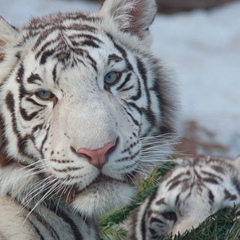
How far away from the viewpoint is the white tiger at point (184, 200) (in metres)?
3.11

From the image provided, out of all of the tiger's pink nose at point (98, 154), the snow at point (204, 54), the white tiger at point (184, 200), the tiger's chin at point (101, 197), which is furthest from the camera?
the snow at point (204, 54)

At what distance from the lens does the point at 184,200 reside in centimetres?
315

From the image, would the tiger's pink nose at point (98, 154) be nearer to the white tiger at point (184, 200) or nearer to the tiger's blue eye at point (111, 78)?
the tiger's blue eye at point (111, 78)

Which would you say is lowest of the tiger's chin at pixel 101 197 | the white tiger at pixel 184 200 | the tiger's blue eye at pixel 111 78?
the white tiger at pixel 184 200

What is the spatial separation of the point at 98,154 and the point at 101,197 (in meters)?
Result: 0.17

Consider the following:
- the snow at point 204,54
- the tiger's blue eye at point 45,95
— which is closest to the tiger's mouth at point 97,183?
the tiger's blue eye at point 45,95

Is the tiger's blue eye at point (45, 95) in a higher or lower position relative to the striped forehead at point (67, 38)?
lower

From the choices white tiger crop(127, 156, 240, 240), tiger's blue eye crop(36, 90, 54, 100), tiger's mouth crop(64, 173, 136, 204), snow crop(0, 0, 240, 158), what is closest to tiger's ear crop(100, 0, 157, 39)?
tiger's blue eye crop(36, 90, 54, 100)

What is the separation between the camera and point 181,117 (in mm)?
2812

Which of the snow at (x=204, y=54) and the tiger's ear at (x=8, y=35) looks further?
the snow at (x=204, y=54)

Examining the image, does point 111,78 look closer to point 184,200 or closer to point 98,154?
point 98,154

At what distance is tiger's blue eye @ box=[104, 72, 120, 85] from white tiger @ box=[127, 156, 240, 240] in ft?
2.35

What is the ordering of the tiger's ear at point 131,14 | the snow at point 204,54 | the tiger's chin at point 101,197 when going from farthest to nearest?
the snow at point 204,54 → the tiger's ear at point 131,14 → the tiger's chin at point 101,197

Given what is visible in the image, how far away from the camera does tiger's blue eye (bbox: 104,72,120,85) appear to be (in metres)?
2.52
